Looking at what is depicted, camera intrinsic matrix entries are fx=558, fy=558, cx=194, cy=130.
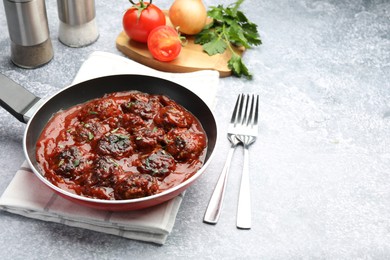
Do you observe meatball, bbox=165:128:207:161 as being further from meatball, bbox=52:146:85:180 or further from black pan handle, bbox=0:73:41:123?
black pan handle, bbox=0:73:41:123

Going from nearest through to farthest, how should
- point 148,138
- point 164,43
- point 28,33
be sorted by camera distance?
1. point 148,138
2. point 28,33
3. point 164,43

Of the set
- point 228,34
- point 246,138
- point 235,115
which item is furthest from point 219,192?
point 228,34

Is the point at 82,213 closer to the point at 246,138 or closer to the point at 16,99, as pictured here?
the point at 16,99

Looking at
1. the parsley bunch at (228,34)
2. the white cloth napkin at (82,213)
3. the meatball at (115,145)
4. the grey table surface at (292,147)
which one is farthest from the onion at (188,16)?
the white cloth napkin at (82,213)

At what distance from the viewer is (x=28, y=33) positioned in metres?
2.57

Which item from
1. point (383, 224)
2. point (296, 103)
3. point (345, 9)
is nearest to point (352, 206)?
point (383, 224)

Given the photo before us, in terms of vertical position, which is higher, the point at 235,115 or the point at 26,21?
the point at 26,21

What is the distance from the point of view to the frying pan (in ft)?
→ 6.34

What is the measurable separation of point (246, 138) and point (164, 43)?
0.65 meters

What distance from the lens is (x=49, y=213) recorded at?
6.58 ft

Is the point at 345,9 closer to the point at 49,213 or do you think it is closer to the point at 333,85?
the point at 333,85

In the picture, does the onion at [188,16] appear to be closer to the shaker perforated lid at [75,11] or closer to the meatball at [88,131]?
the shaker perforated lid at [75,11]

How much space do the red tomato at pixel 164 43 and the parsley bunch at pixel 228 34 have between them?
0.18m

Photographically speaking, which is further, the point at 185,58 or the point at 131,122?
the point at 185,58
